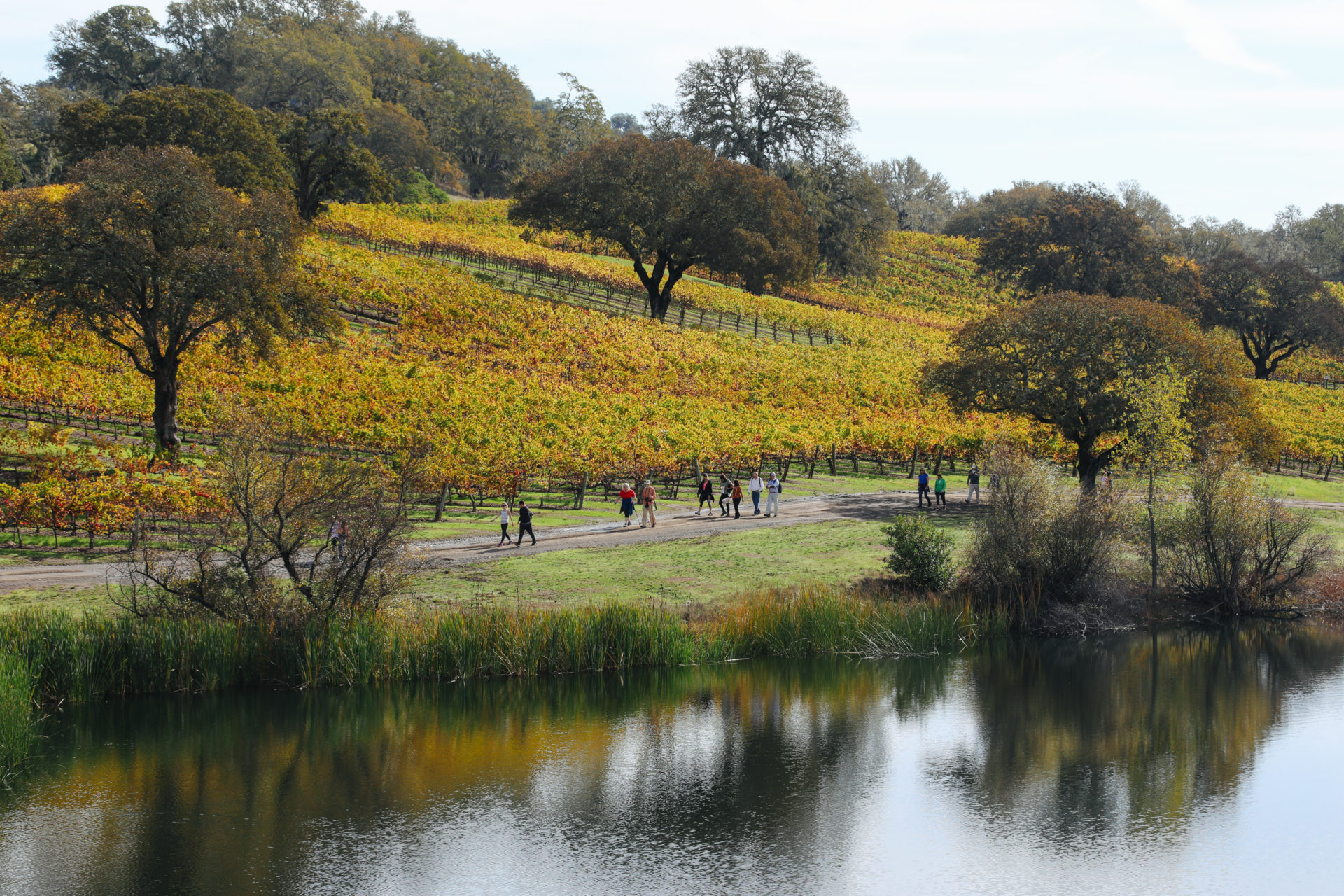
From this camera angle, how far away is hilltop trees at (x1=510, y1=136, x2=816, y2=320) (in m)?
65.6

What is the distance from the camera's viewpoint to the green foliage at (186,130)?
62.5 meters

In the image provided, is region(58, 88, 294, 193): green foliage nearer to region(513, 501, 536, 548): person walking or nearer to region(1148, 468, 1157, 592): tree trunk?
region(513, 501, 536, 548): person walking

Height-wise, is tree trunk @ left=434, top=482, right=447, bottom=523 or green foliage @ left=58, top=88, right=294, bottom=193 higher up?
green foliage @ left=58, top=88, right=294, bottom=193

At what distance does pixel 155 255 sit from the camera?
32.7 metres

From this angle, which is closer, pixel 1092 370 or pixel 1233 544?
pixel 1233 544

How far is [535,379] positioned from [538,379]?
341 millimetres

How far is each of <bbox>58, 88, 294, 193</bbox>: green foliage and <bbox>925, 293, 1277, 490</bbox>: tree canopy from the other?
144 feet

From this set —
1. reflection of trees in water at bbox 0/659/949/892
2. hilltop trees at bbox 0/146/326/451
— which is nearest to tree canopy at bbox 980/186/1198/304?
hilltop trees at bbox 0/146/326/451

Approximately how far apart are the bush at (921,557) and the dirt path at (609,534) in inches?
277

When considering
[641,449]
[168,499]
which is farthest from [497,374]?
[168,499]

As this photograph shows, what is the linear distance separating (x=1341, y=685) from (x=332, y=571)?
24.0 metres

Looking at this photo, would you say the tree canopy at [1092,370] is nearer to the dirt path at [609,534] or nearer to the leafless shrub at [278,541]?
the dirt path at [609,534]

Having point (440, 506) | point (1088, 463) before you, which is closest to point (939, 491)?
point (1088, 463)

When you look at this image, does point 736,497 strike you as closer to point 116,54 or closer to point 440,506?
point 440,506
